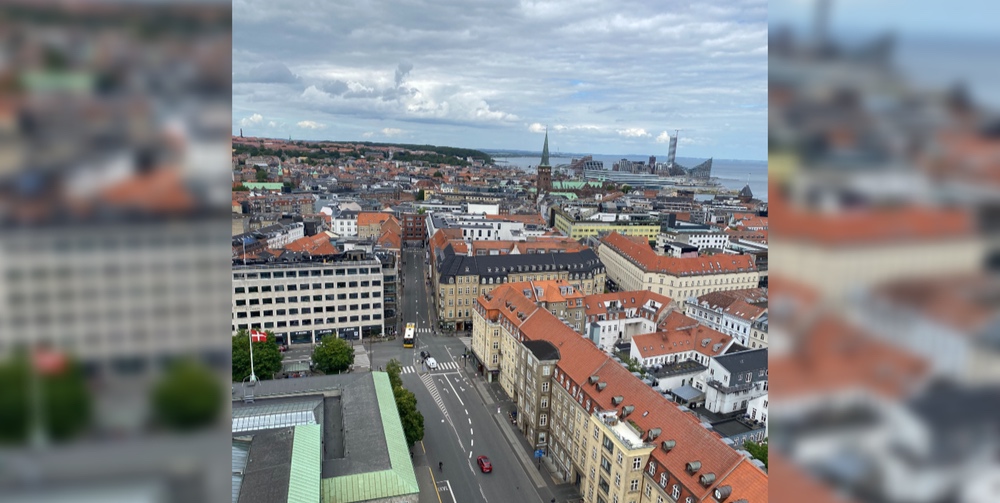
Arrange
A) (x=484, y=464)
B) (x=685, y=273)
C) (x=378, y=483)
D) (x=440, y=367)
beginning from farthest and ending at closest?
(x=685, y=273) < (x=440, y=367) < (x=484, y=464) < (x=378, y=483)

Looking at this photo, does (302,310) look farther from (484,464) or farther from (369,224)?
(369,224)

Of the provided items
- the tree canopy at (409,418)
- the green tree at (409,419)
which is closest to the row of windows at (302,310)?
the tree canopy at (409,418)

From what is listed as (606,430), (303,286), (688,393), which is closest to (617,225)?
(688,393)

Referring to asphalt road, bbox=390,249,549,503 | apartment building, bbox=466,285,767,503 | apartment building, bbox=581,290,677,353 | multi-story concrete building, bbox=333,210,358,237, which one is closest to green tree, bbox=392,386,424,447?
asphalt road, bbox=390,249,549,503

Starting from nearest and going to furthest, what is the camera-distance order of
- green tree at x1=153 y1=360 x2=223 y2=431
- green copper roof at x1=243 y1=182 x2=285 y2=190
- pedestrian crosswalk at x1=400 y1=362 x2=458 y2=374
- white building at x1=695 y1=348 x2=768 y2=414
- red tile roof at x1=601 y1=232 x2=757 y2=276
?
green tree at x1=153 y1=360 x2=223 y2=431 → white building at x1=695 y1=348 x2=768 y2=414 → pedestrian crosswalk at x1=400 y1=362 x2=458 y2=374 → red tile roof at x1=601 y1=232 x2=757 y2=276 → green copper roof at x1=243 y1=182 x2=285 y2=190

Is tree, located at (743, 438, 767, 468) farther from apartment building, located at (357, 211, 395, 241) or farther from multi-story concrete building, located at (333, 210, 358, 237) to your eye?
multi-story concrete building, located at (333, 210, 358, 237)

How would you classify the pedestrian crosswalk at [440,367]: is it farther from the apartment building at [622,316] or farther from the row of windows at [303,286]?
the apartment building at [622,316]

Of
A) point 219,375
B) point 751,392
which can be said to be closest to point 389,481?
point 219,375
